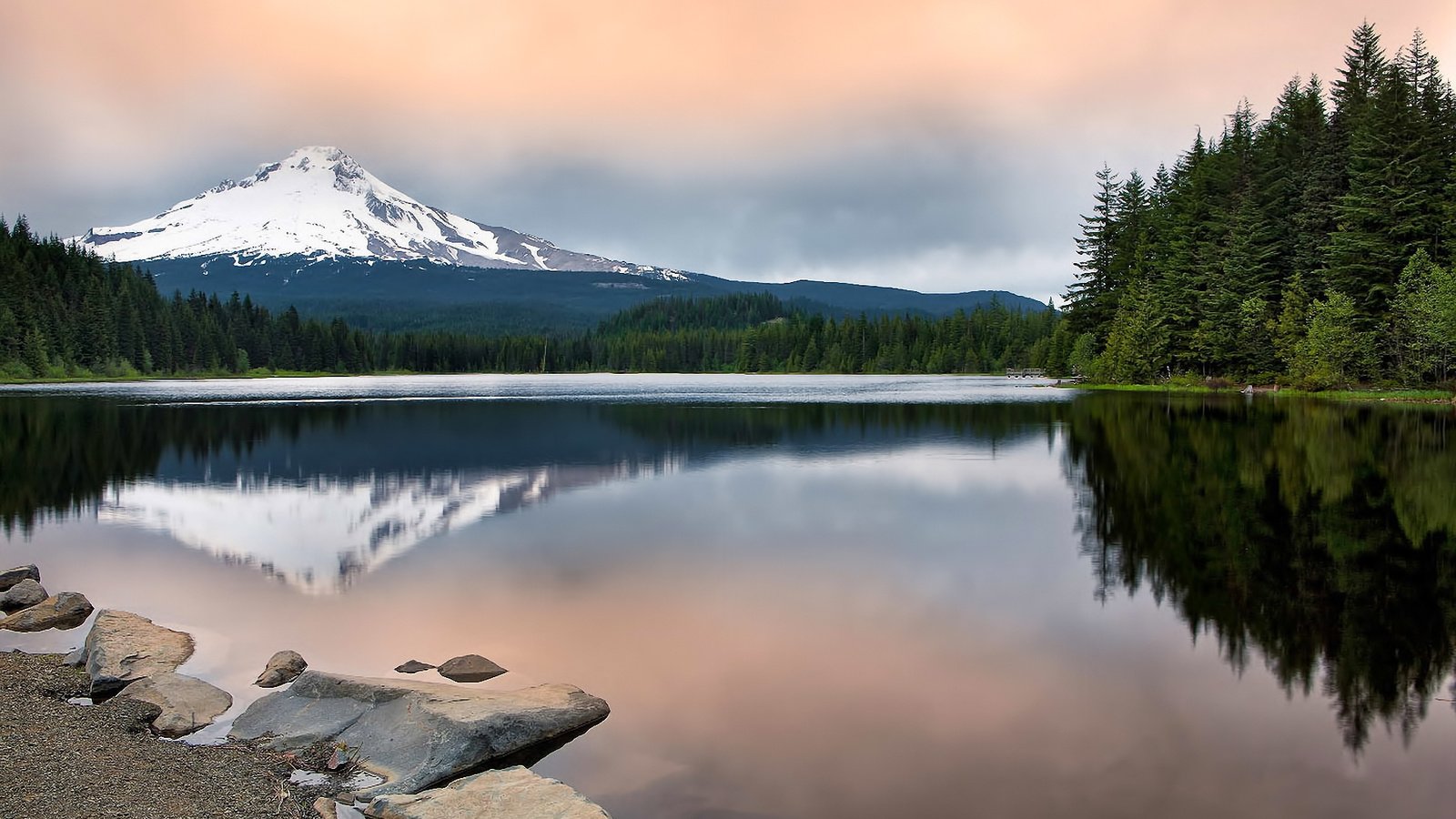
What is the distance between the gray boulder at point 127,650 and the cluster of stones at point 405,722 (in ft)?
0.08

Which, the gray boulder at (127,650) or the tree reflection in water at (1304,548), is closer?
the tree reflection in water at (1304,548)

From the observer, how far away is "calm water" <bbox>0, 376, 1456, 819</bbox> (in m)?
8.67

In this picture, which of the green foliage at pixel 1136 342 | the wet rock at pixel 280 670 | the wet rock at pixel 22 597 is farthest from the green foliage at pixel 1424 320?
the wet rock at pixel 22 597

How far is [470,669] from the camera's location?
38.5ft

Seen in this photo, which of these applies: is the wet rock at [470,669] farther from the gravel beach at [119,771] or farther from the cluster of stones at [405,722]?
the gravel beach at [119,771]

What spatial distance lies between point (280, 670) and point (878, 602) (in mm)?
8504

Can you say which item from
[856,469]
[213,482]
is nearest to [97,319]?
[213,482]

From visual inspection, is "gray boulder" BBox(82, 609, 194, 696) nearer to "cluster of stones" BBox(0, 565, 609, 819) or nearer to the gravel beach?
"cluster of stones" BBox(0, 565, 609, 819)

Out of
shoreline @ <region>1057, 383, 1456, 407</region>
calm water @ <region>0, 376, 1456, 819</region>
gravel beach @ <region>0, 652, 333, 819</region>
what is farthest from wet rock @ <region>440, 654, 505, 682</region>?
shoreline @ <region>1057, 383, 1456, 407</region>

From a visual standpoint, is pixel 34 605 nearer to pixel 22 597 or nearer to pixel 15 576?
pixel 22 597

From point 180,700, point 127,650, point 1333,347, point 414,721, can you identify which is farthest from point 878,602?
point 1333,347

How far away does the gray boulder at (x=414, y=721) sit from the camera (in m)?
9.10

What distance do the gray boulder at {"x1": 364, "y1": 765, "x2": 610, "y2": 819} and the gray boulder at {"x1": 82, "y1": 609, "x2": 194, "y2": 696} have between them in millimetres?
5376

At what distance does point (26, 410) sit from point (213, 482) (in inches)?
1854
